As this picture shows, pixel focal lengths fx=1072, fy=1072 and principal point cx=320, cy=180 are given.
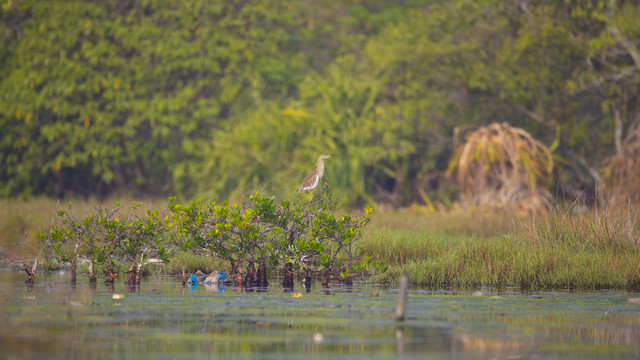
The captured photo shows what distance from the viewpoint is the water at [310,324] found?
954 centimetres

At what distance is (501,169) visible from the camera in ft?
86.0

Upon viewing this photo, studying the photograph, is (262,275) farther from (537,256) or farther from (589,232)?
(589,232)

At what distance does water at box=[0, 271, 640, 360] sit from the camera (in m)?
9.54

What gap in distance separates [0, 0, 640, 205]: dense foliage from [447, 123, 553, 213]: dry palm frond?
2.35 m

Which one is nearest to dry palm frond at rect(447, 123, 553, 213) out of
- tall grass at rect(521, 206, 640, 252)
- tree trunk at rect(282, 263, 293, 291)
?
tall grass at rect(521, 206, 640, 252)

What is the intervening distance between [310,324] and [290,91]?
2633cm

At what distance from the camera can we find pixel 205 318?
11.7 metres

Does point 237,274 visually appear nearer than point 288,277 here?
No

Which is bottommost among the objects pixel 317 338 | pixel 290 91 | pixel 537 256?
pixel 317 338

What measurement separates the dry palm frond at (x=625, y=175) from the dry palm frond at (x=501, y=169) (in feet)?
5.16

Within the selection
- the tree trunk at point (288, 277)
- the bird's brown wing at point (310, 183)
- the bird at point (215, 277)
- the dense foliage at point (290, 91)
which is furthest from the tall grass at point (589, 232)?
the dense foliage at point (290, 91)

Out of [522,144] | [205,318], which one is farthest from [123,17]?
[205,318]

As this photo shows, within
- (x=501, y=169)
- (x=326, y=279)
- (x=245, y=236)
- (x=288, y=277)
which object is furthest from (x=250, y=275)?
(x=501, y=169)

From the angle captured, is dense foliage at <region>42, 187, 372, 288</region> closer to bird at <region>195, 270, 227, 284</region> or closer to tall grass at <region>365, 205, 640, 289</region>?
bird at <region>195, 270, 227, 284</region>
